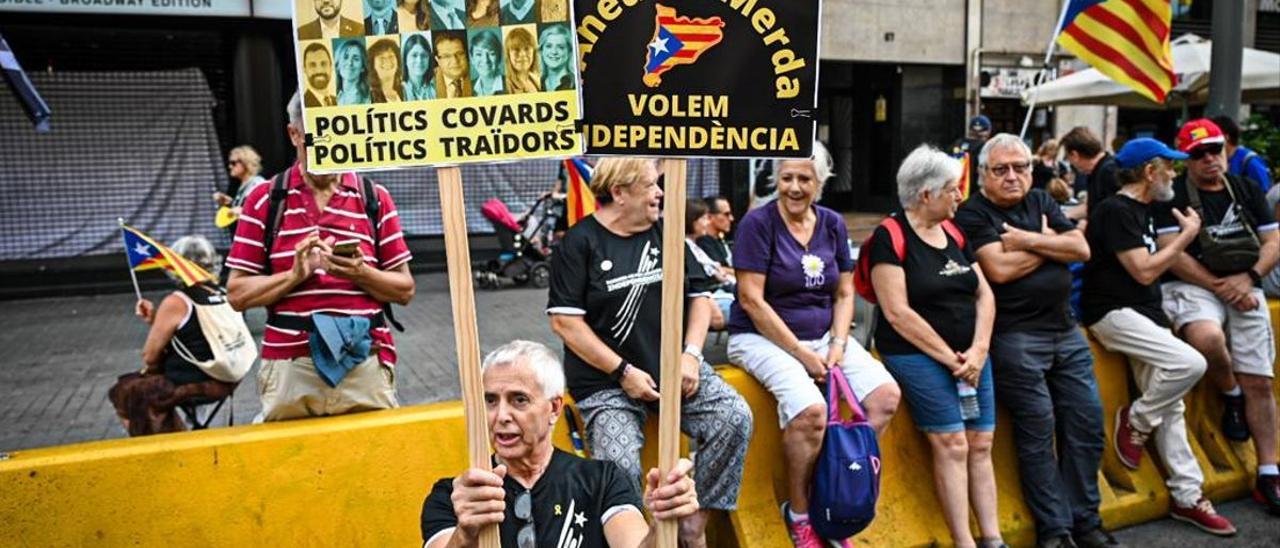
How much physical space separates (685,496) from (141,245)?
143 inches

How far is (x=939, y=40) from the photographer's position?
19906 millimetres

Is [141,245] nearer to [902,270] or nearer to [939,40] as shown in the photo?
[902,270]

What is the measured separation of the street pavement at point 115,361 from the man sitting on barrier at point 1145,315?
30 centimetres

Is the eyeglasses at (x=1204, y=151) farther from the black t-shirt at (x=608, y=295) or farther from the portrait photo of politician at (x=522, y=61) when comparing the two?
the portrait photo of politician at (x=522, y=61)

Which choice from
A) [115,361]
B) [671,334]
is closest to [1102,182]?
[671,334]

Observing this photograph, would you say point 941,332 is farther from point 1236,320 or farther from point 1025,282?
point 1236,320

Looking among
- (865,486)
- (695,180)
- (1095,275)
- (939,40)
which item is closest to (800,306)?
(865,486)

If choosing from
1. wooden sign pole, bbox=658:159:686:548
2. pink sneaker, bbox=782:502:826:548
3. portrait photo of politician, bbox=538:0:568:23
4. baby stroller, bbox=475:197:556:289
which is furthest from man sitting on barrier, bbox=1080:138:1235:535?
baby stroller, bbox=475:197:556:289

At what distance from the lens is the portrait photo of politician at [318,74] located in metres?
2.72

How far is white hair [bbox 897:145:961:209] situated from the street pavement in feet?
7.01

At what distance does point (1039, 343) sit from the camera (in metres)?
5.07

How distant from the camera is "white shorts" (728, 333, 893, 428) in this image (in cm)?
443

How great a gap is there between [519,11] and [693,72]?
51cm

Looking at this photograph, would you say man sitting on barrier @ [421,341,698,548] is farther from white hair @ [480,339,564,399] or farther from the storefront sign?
the storefront sign
